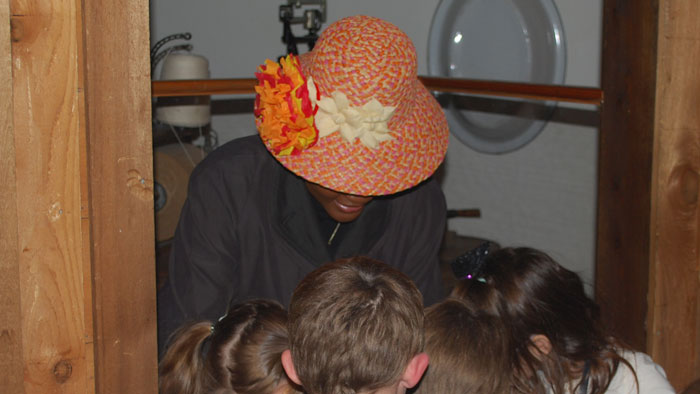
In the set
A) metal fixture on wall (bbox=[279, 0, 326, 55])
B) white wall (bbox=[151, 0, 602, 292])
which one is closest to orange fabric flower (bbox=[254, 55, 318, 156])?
white wall (bbox=[151, 0, 602, 292])

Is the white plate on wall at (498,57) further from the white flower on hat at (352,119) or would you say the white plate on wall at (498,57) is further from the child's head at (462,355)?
the child's head at (462,355)

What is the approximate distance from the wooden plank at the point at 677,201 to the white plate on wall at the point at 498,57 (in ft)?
5.34

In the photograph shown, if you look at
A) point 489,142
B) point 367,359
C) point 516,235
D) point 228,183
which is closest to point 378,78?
point 228,183

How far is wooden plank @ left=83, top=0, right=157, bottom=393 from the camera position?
1.08 metres

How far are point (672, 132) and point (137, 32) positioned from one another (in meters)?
1.16

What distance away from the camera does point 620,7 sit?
70.4 inches

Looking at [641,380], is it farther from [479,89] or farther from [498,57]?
[498,57]

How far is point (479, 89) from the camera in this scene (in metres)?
2.76

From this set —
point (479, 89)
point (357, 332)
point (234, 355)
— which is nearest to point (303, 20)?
point (479, 89)

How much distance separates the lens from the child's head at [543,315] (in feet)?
5.27

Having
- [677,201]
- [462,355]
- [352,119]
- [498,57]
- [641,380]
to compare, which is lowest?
[641,380]

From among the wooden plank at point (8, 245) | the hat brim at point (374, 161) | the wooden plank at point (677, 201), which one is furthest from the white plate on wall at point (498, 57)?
the wooden plank at point (8, 245)

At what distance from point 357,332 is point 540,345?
2.22 ft

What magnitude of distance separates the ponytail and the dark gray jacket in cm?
13
